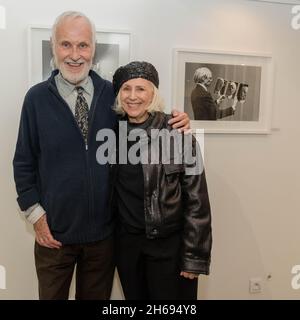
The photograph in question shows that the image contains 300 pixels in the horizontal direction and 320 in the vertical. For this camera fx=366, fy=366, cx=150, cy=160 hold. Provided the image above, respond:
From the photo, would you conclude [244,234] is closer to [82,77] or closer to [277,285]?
[277,285]

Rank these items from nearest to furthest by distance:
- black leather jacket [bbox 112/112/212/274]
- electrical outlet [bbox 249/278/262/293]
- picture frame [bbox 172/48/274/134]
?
black leather jacket [bbox 112/112/212/274] → picture frame [bbox 172/48/274/134] → electrical outlet [bbox 249/278/262/293]

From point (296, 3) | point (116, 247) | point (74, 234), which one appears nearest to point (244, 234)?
point (116, 247)

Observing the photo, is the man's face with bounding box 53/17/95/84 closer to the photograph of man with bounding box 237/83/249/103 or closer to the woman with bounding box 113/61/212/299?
the woman with bounding box 113/61/212/299

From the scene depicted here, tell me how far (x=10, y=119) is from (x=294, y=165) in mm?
1614

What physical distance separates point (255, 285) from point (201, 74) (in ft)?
4.29

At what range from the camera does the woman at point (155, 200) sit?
153 cm

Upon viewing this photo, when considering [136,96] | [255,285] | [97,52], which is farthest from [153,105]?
[255,285]

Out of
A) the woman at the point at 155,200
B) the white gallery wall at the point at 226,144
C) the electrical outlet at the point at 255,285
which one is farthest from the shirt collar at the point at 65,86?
the electrical outlet at the point at 255,285

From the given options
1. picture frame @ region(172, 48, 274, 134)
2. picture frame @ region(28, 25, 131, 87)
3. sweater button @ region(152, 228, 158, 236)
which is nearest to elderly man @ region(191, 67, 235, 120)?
picture frame @ region(172, 48, 274, 134)

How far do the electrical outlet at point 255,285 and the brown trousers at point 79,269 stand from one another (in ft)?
3.11

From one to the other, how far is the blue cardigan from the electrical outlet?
1.12 meters

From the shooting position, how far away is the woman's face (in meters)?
1.54

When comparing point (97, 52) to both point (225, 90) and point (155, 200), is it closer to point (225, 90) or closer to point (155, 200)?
point (225, 90)

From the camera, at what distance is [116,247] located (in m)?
1.71
